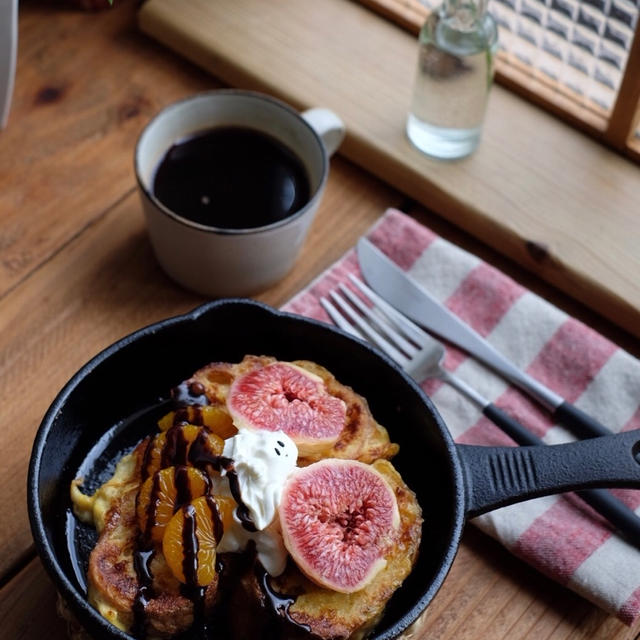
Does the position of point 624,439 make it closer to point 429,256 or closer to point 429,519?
point 429,519

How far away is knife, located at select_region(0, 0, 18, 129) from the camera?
1.55 m

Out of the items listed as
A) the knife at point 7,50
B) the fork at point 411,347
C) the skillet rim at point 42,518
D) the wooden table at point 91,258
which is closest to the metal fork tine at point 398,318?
the fork at point 411,347

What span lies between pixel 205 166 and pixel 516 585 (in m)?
0.79

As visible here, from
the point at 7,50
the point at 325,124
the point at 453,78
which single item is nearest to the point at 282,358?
the point at 325,124

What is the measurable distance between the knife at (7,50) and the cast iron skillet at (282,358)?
604mm

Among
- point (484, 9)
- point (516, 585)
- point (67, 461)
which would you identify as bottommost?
point (516, 585)

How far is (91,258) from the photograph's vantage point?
1.65m

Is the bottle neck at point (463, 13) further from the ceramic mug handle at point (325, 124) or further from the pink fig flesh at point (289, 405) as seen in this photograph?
the pink fig flesh at point (289, 405)

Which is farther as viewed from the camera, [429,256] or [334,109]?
[334,109]

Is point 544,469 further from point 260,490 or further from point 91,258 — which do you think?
point 91,258

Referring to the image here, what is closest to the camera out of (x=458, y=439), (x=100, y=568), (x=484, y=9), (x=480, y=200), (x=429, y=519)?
(x=100, y=568)

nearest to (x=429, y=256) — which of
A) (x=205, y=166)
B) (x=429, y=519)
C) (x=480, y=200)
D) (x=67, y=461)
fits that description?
(x=480, y=200)

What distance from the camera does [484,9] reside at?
5.20 feet

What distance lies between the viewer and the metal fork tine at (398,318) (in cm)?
151
